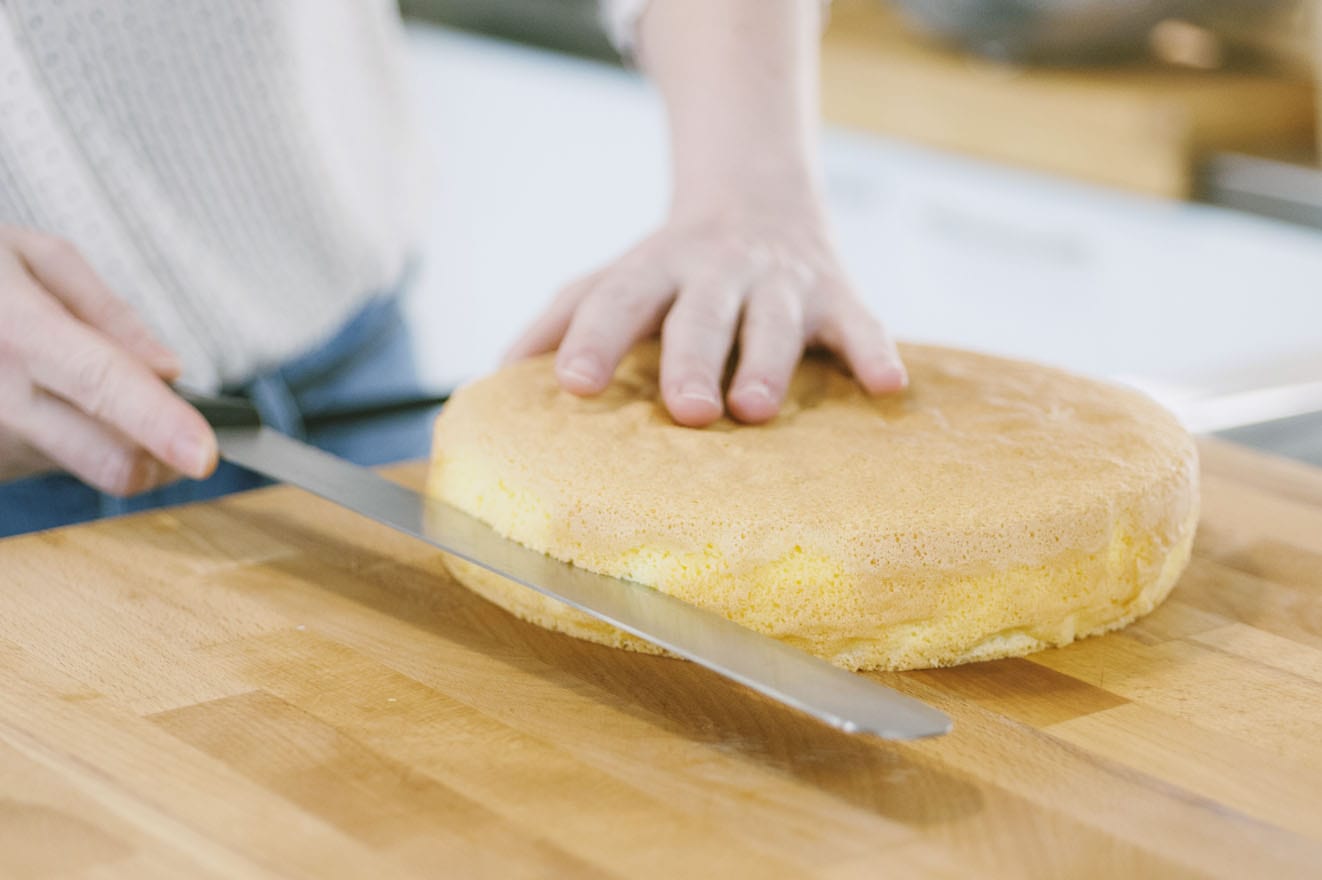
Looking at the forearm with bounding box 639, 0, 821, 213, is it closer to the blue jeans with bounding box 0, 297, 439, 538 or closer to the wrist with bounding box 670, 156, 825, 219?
the wrist with bounding box 670, 156, 825, 219

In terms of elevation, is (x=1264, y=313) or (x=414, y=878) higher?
(x=414, y=878)

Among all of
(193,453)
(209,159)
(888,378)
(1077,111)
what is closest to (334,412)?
(209,159)

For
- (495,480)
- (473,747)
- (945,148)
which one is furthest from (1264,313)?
(473,747)

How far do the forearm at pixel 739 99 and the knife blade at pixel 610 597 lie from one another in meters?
0.31

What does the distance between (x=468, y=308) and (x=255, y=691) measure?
2.46 meters

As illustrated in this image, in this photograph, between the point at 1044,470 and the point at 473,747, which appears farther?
the point at 1044,470

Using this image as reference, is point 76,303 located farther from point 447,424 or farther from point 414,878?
point 414,878

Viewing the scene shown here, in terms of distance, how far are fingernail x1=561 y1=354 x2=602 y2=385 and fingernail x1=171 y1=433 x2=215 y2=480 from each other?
0.20 m

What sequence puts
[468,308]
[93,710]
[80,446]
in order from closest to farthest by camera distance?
[93,710] → [80,446] → [468,308]

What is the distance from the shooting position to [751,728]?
0.63m

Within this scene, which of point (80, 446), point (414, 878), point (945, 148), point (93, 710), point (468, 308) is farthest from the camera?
point (468, 308)

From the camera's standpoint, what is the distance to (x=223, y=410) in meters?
0.86

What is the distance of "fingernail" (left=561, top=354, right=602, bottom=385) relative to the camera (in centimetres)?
82

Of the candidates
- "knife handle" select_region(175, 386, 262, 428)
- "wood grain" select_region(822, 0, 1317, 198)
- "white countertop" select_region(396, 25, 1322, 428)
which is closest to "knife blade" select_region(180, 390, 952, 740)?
"knife handle" select_region(175, 386, 262, 428)
